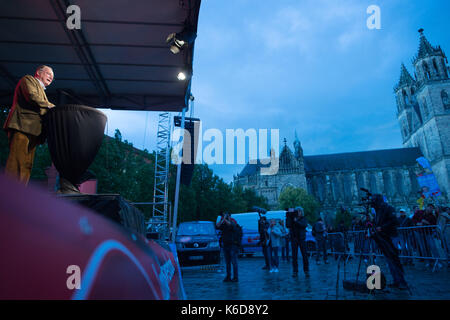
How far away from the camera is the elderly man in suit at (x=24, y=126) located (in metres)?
2.39

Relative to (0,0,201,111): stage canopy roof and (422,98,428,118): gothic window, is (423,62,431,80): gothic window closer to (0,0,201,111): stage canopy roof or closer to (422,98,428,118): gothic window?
(422,98,428,118): gothic window

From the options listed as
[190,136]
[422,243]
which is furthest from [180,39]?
[422,243]

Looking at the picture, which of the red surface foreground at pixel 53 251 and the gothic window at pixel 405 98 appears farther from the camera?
the gothic window at pixel 405 98

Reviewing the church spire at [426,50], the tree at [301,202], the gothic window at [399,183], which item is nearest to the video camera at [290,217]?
the tree at [301,202]

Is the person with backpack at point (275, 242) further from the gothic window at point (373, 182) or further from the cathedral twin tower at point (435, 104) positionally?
the gothic window at point (373, 182)

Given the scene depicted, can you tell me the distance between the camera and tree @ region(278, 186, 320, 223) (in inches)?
2355

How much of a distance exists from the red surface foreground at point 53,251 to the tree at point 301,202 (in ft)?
198

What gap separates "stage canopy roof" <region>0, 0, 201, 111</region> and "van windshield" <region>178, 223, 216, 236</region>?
16.1 ft

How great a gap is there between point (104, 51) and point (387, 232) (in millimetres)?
6775

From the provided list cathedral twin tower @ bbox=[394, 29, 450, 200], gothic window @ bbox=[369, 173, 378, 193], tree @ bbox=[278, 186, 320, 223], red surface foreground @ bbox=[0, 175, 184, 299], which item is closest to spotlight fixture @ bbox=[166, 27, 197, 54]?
red surface foreground @ bbox=[0, 175, 184, 299]

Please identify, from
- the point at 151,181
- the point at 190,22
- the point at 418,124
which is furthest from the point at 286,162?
the point at 190,22

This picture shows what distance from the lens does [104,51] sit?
6.03m

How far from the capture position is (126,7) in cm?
495
